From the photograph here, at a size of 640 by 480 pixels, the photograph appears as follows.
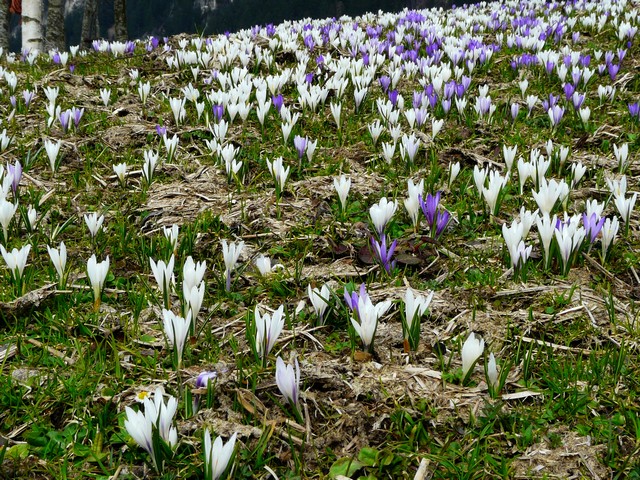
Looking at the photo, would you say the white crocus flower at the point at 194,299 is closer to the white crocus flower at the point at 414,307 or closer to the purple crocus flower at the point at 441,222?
the white crocus flower at the point at 414,307

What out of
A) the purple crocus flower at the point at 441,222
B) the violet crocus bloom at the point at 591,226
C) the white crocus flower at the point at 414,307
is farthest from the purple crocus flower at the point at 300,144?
the white crocus flower at the point at 414,307

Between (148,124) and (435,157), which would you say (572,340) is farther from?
(148,124)

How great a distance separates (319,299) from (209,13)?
9513cm

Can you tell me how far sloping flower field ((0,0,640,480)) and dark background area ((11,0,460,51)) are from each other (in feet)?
215

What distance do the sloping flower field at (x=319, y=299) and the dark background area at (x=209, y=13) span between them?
215 ft

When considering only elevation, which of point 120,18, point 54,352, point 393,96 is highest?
point 120,18

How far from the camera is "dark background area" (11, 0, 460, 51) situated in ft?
233

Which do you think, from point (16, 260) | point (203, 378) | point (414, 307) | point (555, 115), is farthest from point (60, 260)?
point (555, 115)

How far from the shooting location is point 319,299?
2449mm

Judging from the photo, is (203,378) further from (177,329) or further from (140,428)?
(140,428)

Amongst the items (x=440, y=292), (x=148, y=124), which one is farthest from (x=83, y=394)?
(x=148, y=124)

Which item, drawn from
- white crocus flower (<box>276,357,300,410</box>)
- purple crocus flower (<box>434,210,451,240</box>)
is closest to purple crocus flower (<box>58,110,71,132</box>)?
purple crocus flower (<box>434,210,451,240</box>)

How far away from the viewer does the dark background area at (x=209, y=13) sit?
7100cm

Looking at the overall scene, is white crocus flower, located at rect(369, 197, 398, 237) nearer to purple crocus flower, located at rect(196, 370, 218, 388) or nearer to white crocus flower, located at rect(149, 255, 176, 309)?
white crocus flower, located at rect(149, 255, 176, 309)
